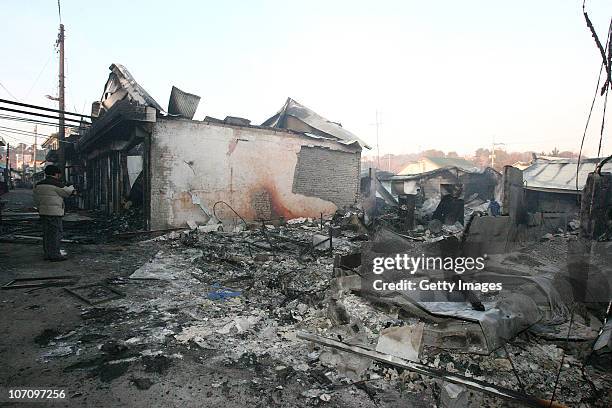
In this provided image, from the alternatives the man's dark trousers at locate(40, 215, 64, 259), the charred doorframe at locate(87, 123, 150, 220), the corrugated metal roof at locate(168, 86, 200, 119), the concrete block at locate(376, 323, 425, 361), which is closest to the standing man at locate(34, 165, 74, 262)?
the man's dark trousers at locate(40, 215, 64, 259)

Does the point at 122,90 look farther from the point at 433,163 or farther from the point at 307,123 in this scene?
the point at 433,163

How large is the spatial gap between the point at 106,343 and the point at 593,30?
5343mm

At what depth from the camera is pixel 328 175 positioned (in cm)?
1330

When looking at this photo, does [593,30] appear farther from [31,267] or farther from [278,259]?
[31,267]

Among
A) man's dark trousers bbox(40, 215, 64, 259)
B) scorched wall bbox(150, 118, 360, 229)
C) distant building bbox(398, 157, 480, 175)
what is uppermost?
distant building bbox(398, 157, 480, 175)

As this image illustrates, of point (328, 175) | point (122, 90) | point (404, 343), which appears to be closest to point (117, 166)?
point (122, 90)

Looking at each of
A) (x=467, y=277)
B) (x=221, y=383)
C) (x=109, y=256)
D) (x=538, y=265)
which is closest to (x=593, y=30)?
(x=467, y=277)

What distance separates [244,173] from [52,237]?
19.0 ft

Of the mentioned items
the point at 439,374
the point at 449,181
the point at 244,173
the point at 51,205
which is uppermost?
the point at 449,181

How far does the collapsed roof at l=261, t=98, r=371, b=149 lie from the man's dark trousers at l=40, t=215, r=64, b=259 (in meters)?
9.01

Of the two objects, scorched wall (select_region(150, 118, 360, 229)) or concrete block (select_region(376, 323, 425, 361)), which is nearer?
concrete block (select_region(376, 323, 425, 361))

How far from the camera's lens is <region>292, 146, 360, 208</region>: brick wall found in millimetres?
12570

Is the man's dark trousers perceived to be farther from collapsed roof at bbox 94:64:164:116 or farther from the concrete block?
the concrete block

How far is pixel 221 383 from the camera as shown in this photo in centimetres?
266
